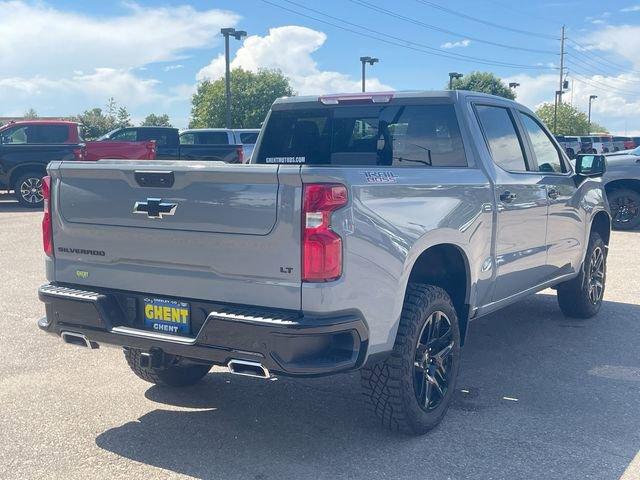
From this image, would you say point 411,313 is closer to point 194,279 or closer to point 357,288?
point 357,288

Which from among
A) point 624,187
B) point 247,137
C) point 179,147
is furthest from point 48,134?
point 624,187

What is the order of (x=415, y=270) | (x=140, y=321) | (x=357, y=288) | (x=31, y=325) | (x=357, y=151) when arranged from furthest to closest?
Result: (x=31, y=325)
(x=357, y=151)
(x=415, y=270)
(x=140, y=321)
(x=357, y=288)

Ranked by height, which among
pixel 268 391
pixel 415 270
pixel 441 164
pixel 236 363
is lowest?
pixel 268 391

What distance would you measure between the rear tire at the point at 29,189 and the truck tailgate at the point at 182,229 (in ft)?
44.4

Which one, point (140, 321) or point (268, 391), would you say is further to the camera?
point (268, 391)

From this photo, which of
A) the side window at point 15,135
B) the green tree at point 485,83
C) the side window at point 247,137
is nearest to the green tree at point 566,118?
the green tree at point 485,83

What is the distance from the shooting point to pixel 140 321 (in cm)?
377

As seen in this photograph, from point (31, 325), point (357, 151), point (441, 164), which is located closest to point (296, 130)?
point (357, 151)

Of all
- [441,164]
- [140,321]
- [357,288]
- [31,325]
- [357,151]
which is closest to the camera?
[357,288]

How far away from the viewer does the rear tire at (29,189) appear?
16391 millimetres

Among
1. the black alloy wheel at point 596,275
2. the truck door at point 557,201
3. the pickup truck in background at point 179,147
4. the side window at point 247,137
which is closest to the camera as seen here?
the truck door at point 557,201

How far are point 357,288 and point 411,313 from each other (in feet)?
1.81

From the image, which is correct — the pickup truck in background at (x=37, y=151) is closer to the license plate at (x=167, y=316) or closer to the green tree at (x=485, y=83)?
the license plate at (x=167, y=316)

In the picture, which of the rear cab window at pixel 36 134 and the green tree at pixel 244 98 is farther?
the green tree at pixel 244 98
